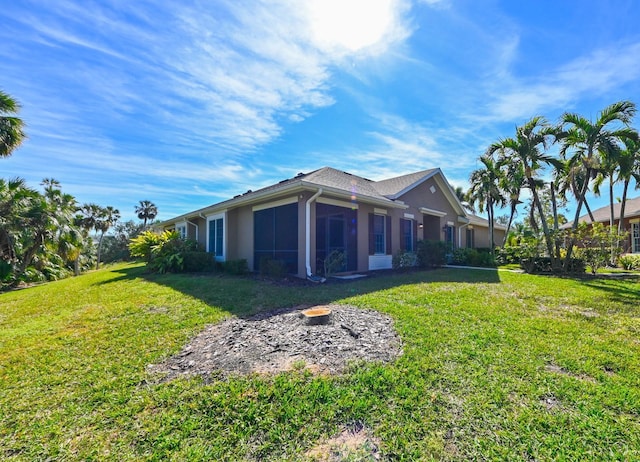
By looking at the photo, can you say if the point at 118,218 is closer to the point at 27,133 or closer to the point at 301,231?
the point at 27,133

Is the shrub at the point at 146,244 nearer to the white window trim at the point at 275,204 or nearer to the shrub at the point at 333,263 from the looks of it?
the white window trim at the point at 275,204

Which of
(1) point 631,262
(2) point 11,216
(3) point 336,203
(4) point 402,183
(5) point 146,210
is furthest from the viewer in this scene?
(5) point 146,210

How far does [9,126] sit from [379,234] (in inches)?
591

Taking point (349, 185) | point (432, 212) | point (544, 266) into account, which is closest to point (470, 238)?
point (432, 212)

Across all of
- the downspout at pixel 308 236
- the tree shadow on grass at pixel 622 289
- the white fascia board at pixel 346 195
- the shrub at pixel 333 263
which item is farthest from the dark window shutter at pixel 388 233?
the tree shadow on grass at pixel 622 289

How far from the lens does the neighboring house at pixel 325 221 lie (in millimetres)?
9555

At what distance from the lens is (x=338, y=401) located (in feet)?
9.01

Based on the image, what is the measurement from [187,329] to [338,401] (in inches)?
127

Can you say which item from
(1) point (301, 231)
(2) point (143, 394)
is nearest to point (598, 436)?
(2) point (143, 394)

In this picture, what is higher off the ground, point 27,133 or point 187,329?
point 27,133

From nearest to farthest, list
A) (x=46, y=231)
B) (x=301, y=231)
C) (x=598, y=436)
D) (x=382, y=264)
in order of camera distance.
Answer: (x=598, y=436) < (x=301, y=231) < (x=382, y=264) < (x=46, y=231)

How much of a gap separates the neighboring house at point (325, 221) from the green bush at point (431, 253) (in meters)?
0.83

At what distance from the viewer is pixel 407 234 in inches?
558

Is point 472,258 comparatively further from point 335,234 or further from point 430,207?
point 335,234
